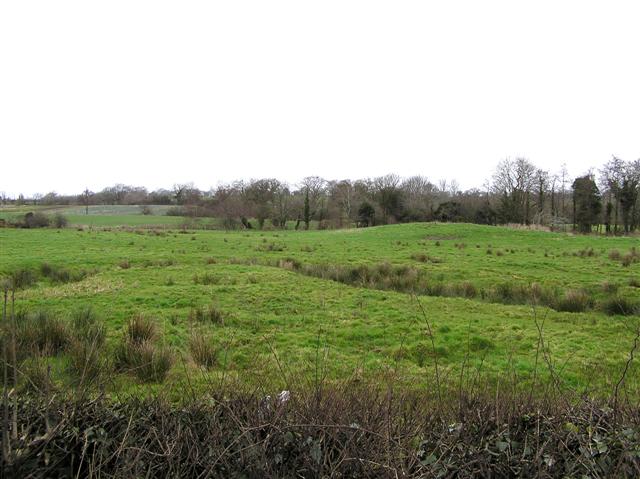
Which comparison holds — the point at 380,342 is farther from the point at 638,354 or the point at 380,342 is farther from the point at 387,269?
the point at 387,269

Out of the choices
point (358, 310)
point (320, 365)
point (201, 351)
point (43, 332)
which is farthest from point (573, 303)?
point (43, 332)

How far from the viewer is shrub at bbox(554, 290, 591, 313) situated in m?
12.3

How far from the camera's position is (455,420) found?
111 inches

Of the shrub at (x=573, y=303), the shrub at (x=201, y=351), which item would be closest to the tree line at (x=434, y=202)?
the shrub at (x=573, y=303)

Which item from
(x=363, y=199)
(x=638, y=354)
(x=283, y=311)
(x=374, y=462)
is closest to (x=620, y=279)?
(x=638, y=354)

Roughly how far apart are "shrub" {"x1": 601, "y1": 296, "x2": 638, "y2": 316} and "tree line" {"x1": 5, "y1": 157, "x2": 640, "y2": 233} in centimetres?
4071

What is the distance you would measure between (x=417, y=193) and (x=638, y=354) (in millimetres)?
70692

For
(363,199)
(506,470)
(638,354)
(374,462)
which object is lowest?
(638,354)

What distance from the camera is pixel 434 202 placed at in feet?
229

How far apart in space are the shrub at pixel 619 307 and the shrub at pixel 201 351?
11.2 metres

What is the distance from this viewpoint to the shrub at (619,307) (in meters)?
11.5

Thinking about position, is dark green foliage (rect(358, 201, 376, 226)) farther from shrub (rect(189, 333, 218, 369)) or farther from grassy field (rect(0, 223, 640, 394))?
shrub (rect(189, 333, 218, 369))

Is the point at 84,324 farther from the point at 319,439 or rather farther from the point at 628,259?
the point at 628,259

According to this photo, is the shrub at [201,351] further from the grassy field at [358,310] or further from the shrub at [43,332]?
the shrub at [43,332]
